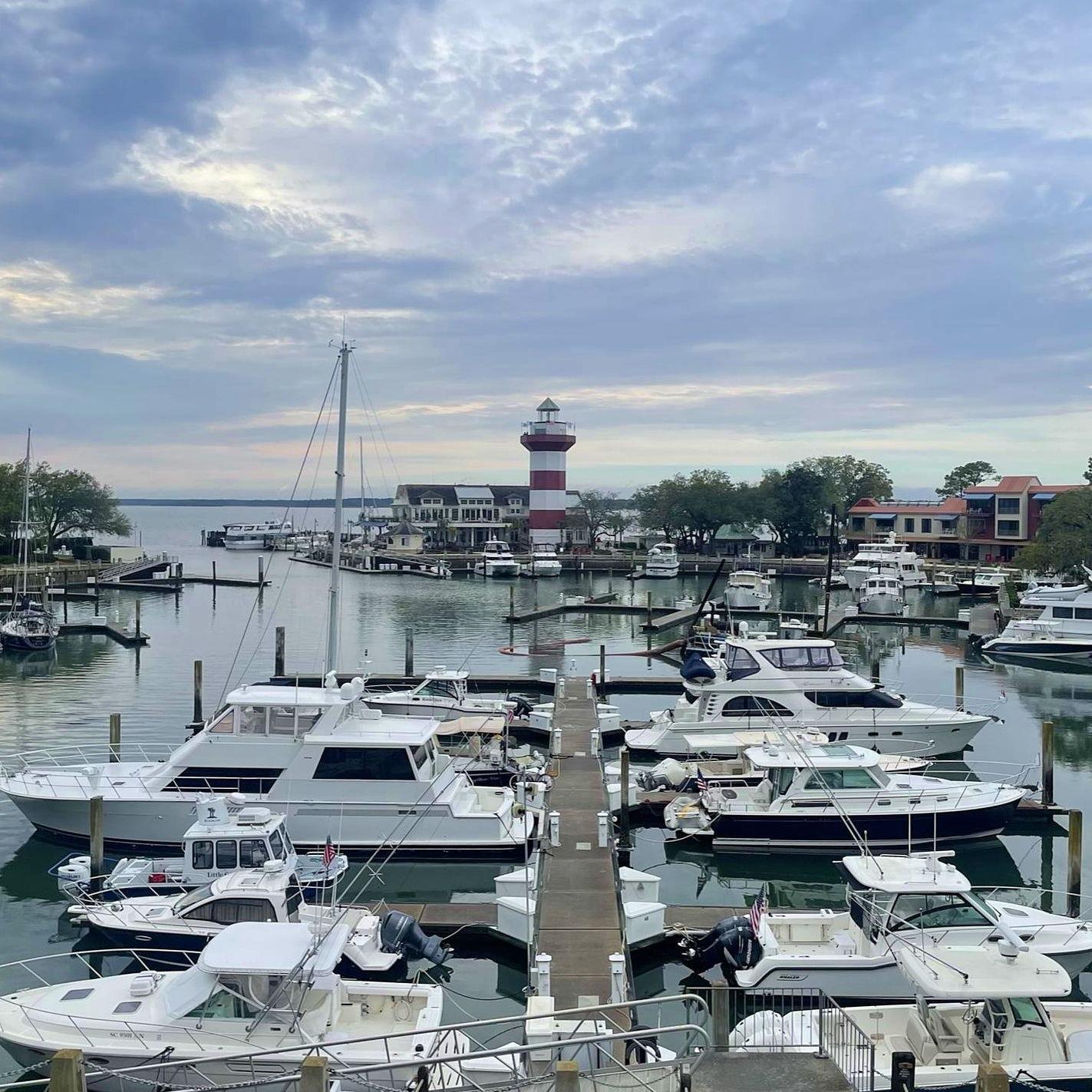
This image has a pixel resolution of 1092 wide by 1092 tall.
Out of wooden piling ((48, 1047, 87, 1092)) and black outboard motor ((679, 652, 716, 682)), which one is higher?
black outboard motor ((679, 652, 716, 682))

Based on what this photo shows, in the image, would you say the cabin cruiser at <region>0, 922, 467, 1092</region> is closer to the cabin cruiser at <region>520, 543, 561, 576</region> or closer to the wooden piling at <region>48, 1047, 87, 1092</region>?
the wooden piling at <region>48, 1047, 87, 1092</region>

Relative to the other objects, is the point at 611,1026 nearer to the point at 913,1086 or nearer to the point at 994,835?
the point at 913,1086

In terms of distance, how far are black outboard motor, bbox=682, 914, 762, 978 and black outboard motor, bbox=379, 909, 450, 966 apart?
3.59 metres

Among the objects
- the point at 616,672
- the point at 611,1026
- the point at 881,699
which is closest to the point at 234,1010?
the point at 611,1026

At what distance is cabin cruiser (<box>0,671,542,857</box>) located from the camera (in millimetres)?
19344

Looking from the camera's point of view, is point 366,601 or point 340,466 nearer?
point 340,466

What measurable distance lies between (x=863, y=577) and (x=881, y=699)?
48.7m

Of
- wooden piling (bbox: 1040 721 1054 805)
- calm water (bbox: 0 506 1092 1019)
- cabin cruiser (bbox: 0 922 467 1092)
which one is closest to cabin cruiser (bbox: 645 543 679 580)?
calm water (bbox: 0 506 1092 1019)

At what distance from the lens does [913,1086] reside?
1028 centimetres

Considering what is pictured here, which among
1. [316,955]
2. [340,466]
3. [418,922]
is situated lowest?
[418,922]

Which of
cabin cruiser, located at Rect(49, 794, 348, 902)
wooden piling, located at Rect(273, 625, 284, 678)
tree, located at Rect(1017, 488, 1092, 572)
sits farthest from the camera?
tree, located at Rect(1017, 488, 1092, 572)

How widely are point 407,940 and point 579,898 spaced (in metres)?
2.77

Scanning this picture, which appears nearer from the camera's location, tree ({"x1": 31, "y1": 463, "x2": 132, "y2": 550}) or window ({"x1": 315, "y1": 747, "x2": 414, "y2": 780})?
window ({"x1": 315, "y1": 747, "x2": 414, "y2": 780})

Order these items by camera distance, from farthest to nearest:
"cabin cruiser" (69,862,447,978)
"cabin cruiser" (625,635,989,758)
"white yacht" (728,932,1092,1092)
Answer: "cabin cruiser" (625,635,989,758)
"cabin cruiser" (69,862,447,978)
"white yacht" (728,932,1092,1092)
